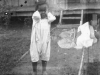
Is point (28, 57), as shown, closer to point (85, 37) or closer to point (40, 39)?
point (40, 39)

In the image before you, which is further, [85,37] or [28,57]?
[28,57]

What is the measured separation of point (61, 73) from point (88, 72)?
1.25ft

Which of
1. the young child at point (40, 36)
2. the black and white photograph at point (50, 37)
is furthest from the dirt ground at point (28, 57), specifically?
the young child at point (40, 36)

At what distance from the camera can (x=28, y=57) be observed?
3691 mm

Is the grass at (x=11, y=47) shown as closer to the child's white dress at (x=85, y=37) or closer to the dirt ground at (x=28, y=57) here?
the dirt ground at (x=28, y=57)

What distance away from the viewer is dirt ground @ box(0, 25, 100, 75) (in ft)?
12.0

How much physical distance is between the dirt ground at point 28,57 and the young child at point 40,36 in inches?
5.3

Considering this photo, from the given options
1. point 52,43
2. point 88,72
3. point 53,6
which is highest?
point 53,6

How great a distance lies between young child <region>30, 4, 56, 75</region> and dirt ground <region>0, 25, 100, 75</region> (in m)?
0.13

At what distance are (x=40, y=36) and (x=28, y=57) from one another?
0.43 m

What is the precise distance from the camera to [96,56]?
3.83m

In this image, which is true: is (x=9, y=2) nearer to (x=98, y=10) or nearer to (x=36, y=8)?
(x=36, y=8)

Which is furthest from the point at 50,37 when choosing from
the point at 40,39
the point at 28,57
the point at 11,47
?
the point at 11,47

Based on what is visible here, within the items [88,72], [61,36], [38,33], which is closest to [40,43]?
[38,33]
